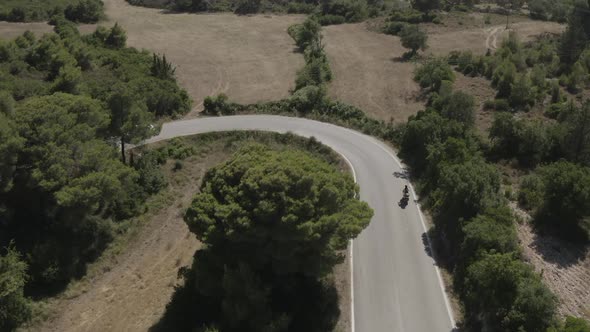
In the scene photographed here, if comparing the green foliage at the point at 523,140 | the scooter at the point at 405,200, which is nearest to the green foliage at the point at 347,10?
the green foliage at the point at 523,140

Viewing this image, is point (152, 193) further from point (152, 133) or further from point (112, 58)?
point (112, 58)

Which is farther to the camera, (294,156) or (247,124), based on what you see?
(247,124)

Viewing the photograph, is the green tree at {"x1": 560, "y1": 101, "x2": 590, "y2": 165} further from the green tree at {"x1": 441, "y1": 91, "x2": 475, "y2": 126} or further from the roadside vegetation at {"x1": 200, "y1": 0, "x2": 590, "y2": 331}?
the green tree at {"x1": 441, "y1": 91, "x2": 475, "y2": 126}

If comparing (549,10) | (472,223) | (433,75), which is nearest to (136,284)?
(472,223)

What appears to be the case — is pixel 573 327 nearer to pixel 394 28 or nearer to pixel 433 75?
pixel 433 75

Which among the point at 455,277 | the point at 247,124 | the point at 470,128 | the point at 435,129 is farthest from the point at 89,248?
the point at 470,128
